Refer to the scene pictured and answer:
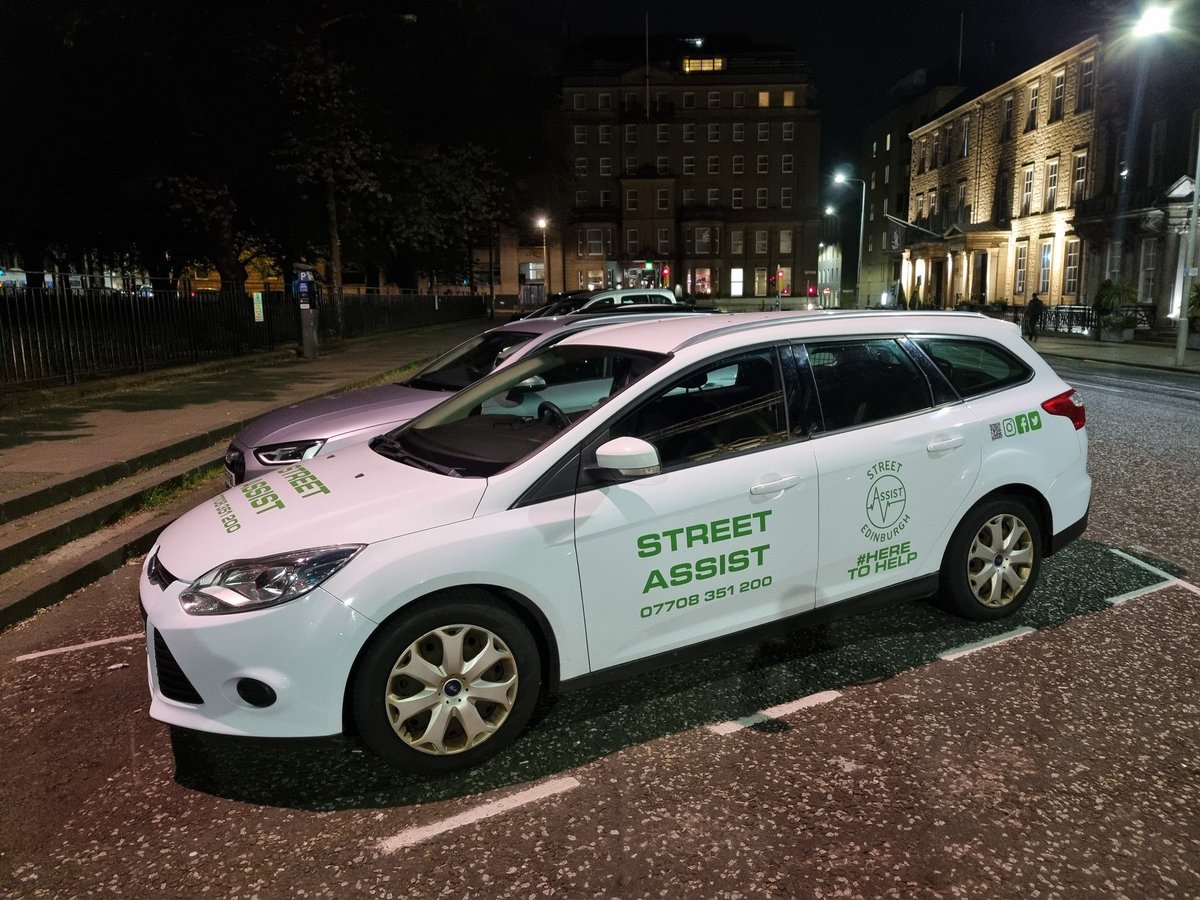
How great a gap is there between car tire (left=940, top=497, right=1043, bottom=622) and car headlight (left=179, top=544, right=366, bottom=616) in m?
3.01

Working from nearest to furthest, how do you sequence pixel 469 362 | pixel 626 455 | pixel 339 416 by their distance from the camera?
1. pixel 626 455
2. pixel 339 416
3. pixel 469 362

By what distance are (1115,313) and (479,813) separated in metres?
33.9

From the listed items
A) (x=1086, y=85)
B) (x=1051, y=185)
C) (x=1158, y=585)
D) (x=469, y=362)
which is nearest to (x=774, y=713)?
(x=1158, y=585)

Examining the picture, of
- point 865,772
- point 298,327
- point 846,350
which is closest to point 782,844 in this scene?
point 865,772

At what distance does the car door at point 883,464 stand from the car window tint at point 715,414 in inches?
9.5

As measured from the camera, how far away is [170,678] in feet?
10.4

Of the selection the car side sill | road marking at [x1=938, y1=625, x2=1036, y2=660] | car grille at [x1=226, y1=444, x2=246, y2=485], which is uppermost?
car grille at [x1=226, y1=444, x2=246, y2=485]

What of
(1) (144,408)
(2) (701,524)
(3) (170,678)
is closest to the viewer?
(3) (170,678)

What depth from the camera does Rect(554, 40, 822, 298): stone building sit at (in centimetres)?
7762

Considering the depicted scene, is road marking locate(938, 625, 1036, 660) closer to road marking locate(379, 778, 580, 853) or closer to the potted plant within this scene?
road marking locate(379, 778, 580, 853)

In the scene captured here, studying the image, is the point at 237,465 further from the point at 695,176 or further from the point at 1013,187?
the point at 695,176

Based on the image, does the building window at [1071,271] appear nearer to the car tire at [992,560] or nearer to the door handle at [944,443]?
the car tire at [992,560]

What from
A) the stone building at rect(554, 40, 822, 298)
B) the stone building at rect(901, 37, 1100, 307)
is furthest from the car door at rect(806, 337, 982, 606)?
the stone building at rect(554, 40, 822, 298)

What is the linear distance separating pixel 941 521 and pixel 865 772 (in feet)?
4.91
